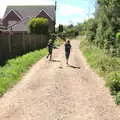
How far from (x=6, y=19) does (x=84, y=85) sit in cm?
6460

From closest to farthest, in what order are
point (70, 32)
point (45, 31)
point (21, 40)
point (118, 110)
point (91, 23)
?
point (118, 110) → point (21, 40) → point (91, 23) → point (45, 31) → point (70, 32)

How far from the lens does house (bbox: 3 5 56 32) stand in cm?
7651

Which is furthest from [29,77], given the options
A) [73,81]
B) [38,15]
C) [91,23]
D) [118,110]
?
[38,15]

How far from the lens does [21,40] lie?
35.2m

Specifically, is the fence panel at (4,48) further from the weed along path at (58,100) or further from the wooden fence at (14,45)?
the weed along path at (58,100)

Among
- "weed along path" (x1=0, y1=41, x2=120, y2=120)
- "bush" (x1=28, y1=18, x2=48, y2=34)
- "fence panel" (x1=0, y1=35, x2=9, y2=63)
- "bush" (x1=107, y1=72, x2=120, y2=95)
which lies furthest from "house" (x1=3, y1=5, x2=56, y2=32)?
"bush" (x1=107, y1=72, x2=120, y2=95)

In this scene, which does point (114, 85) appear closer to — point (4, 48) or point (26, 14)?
point (4, 48)

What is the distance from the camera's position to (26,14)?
77688 mm

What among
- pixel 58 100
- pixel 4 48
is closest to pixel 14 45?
pixel 4 48

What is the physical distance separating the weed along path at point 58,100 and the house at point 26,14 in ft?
187

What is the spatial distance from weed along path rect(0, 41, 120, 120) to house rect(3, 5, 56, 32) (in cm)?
5688

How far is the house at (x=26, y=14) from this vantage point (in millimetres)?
76506

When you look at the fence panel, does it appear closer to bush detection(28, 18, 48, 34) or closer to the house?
bush detection(28, 18, 48, 34)

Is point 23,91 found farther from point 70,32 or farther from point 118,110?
point 70,32
